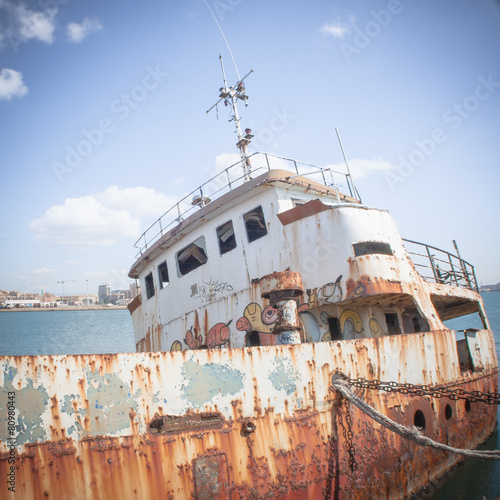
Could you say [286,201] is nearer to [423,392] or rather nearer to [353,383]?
[353,383]

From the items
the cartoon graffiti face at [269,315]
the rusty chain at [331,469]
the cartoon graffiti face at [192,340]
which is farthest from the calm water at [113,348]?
the cartoon graffiti face at [192,340]

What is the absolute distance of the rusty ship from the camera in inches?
148

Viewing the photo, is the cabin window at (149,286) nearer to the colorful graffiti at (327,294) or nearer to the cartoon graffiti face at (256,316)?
the cartoon graffiti face at (256,316)

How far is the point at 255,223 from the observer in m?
11.3

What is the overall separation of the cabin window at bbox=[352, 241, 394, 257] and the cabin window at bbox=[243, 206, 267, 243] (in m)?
2.56

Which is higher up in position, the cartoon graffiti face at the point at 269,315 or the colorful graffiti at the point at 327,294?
the colorful graffiti at the point at 327,294

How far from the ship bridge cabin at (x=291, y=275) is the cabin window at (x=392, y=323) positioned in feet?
0.08

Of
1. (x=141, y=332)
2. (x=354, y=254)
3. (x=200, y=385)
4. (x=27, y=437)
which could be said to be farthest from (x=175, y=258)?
(x=27, y=437)

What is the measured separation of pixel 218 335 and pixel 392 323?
167 inches

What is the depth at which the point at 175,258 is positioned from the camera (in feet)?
36.5

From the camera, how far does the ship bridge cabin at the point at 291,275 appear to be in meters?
7.16

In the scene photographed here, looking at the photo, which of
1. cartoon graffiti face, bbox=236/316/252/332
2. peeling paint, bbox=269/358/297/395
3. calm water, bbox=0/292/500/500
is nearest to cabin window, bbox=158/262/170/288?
cartoon graffiti face, bbox=236/316/252/332

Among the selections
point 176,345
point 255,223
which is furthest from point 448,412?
point 255,223

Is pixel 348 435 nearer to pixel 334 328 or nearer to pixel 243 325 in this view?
pixel 334 328
